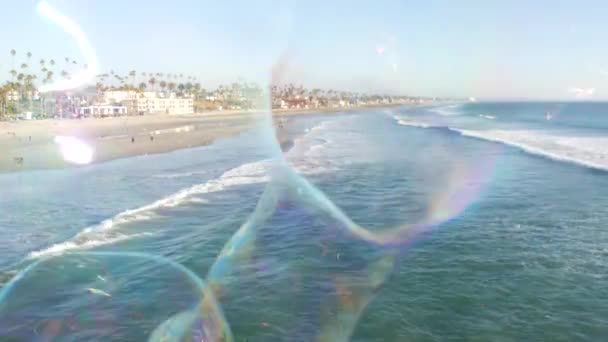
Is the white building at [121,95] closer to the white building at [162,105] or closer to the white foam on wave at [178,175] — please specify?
the white building at [162,105]

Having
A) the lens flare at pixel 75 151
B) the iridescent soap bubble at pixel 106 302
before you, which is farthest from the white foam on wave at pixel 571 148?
the lens flare at pixel 75 151

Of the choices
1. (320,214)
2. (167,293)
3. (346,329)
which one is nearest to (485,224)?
(320,214)

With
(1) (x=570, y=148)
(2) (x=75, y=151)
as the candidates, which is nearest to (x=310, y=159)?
(1) (x=570, y=148)

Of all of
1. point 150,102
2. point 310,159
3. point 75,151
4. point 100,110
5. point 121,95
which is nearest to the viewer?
point 310,159

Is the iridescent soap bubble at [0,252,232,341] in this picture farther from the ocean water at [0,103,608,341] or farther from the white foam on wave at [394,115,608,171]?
the white foam on wave at [394,115,608,171]

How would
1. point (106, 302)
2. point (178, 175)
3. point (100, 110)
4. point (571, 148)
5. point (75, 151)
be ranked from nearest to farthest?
point (106, 302) < point (178, 175) < point (571, 148) < point (75, 151) < point (100, 110)

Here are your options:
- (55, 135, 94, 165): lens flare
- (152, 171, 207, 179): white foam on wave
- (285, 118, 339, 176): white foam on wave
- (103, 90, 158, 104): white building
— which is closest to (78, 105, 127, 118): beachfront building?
(103, 90, 158, 104): white building

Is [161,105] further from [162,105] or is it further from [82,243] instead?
[82,243]
